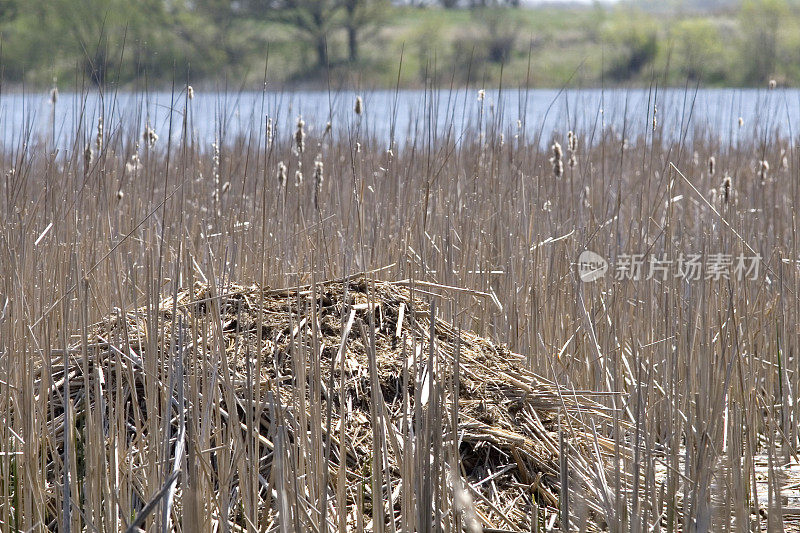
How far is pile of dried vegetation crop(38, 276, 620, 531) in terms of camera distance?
4.85 feet

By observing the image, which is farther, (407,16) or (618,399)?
(407,16)

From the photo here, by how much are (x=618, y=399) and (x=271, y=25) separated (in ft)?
101

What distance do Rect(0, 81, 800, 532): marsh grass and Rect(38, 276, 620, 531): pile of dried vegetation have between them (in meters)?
0.01

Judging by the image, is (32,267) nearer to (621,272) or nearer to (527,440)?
(527,440)

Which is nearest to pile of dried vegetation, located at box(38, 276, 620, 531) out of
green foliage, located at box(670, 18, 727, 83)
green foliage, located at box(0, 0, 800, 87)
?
green foliage, located at box(0, 0, 800, 87)

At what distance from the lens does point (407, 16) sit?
36.7 m

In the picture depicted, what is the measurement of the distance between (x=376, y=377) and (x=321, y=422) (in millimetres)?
365

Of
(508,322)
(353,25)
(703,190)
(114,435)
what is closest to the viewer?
(114,435)

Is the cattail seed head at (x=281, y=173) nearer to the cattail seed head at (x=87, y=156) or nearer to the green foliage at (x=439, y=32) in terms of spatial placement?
the cattail seed head at (x=87, y=156)

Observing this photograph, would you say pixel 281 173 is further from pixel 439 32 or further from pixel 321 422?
pixel 439 32

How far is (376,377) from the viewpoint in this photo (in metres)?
1.49

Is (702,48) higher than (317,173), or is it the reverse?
(702,48)

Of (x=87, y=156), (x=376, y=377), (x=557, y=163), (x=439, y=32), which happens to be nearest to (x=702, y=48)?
(x=439, y=32)

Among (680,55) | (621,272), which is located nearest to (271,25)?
(680,55)
